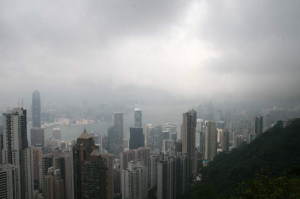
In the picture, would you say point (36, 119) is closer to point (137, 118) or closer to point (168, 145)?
point (137, 118)

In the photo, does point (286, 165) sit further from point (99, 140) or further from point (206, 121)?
point (99, 140)

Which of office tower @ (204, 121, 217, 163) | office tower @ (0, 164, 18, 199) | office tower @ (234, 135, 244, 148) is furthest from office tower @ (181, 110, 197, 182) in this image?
office tower @ (0, 164, 18, 199)

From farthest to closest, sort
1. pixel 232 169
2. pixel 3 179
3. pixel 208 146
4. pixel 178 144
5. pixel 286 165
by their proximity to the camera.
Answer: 1. pixel 208 146
2. pixel 178 144
3. pixel 232 169
4. pixel 286 165
5. pixel 3 179

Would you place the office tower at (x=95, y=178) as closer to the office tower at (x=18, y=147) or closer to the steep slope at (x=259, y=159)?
the office tower at (x=18, y=147)

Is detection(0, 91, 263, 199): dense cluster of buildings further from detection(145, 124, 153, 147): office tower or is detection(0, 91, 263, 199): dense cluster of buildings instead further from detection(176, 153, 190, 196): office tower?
detection(145, 124, 153, 147): office tower

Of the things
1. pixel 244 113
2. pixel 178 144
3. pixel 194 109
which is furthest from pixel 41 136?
pixel 244 113

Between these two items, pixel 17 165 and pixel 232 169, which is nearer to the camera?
pixel 17 165
